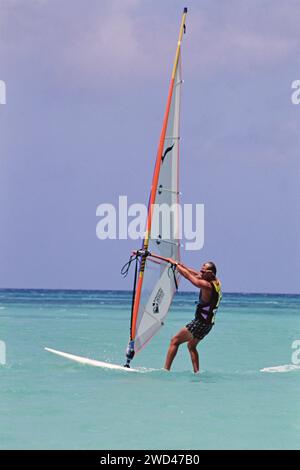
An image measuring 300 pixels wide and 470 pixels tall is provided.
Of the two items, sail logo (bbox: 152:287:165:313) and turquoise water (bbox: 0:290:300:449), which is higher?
sail logo (bbox: 152:287:165:313)

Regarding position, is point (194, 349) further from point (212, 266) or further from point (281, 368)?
point (281, 368)

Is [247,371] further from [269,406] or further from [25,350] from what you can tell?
[25,350]

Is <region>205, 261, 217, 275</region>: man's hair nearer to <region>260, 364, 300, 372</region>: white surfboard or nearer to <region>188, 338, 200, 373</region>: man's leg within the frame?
<region>188, 338, 200, 373</region>: man's leg

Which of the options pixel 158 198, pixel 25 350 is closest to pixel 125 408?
pixel 158 198

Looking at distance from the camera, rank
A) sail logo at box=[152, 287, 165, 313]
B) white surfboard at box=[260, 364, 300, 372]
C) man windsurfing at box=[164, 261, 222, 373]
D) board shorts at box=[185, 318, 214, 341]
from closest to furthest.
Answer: man windsurfing at box=[164, 261, 222, 373] → board shorts at box=[185, 318, 214, 341] → sail logo at box=[152, 287, 165, 313] → white surfboard at box=[260, 364, 300, 372]

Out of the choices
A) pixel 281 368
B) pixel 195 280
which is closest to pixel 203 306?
pixel 195 280

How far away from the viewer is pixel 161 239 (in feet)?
36.8

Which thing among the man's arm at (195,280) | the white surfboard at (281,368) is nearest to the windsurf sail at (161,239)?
the man's arm at (195,280)

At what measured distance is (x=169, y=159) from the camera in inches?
449

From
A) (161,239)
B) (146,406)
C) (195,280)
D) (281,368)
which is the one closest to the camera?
(146,406)

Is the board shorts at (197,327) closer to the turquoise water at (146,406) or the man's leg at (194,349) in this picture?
the man's leg at (194,349)

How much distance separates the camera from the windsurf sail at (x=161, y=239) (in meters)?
11.0

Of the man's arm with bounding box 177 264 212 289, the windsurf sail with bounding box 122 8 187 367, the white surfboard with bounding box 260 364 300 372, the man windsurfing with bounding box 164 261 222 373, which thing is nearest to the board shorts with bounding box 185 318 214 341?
the man windsurfing with bounding box 164 261 222 373

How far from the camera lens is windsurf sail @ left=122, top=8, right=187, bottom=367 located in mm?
11008
